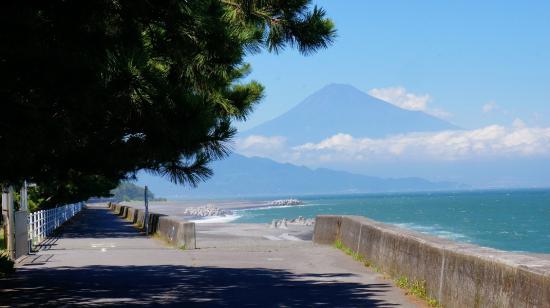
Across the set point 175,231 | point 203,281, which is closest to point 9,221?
point 203,281

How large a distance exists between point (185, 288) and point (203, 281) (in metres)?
0.88

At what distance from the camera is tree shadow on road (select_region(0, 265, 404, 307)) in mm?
9773

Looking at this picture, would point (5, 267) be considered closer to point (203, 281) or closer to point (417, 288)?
point (203, 281)

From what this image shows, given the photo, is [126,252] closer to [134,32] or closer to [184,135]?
[184,135]

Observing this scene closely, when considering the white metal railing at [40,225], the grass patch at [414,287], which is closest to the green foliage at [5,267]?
the grass patch at [414,287]

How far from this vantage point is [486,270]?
748 cm

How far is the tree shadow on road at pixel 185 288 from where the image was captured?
9.77m

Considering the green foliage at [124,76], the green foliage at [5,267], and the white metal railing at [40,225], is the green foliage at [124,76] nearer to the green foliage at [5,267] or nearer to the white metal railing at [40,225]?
the green foliage at [5,267]

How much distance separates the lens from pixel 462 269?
820cm

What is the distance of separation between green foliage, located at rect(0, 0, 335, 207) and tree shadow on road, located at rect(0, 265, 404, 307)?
1464 millimetres

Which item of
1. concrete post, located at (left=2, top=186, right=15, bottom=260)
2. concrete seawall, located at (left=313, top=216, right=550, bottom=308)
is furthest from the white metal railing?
concrete seawall, located at (left=313, top=216, right=550, bottom=308)

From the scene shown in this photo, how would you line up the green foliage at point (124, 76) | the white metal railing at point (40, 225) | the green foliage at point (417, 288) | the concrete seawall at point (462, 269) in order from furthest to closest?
the white metal railing at point (40, 225) < the green foliage at point (417, 288) < the concrete seawall at point (462, 269) < the green foliage at point (124, 76)

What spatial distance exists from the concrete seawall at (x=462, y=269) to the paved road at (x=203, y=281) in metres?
0.38

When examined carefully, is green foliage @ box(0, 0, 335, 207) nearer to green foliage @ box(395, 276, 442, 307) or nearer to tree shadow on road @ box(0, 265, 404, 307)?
tree shadow on road @ box(0, 265, 404, 307)
